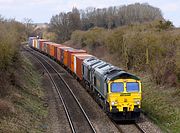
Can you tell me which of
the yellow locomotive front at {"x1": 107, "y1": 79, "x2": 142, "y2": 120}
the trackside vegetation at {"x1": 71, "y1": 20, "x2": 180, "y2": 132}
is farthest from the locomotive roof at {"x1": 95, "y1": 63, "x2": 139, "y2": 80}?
the trackside vegetation at {"x1": 71, "y1": 20, "x2": 180, "y2": 132}

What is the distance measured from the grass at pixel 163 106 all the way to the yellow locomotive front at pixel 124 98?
5.51ft

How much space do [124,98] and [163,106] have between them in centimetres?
453

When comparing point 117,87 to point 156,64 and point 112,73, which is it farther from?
point 156,64

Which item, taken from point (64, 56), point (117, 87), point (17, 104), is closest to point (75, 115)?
point (17, 104)

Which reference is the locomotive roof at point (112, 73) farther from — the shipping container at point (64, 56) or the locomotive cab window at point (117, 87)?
the shipping container at point (64, 56)

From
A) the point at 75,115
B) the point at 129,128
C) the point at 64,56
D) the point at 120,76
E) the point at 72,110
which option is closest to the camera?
the point at 129,128

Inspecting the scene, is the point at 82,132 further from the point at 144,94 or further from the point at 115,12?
the point at 115,12

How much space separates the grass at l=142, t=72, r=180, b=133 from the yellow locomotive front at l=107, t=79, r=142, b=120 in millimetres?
1680

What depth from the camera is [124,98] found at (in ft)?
71.8

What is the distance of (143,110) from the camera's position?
24.9 metres

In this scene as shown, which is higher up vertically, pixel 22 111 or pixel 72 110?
pixel 22 111

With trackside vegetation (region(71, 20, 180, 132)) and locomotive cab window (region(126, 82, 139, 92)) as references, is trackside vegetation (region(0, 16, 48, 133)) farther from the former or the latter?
trackside vegetation (region(71, 20, 180, 132))

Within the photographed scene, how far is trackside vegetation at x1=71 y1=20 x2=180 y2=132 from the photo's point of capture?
24.2m

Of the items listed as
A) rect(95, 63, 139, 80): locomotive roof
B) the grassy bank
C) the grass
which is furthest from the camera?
rect(95, 63, 139, 80): locomotive roof
